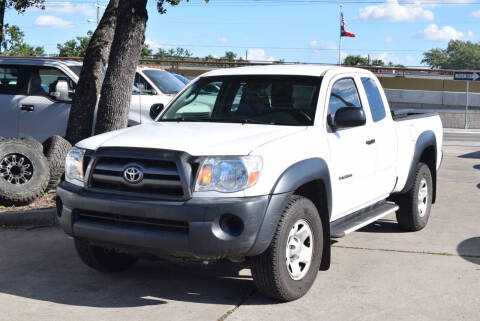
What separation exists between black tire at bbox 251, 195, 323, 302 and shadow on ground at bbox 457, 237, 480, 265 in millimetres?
1972

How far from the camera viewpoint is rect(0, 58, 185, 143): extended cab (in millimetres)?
10938

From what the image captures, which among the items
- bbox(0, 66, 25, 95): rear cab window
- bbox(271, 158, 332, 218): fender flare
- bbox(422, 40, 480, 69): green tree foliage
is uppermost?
bbox(422, 40, 480, 69): green tree foliage

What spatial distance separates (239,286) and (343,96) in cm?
193

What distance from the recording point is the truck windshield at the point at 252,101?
550cm

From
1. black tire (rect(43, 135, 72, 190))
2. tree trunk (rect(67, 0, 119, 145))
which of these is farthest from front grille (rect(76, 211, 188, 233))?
tree trunk (rect(67, 0, 119, 145))

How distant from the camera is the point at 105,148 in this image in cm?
482

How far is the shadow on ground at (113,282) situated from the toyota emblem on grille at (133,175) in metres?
0.72

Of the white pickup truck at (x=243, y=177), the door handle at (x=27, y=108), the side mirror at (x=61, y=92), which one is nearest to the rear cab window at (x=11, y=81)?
the door handle at (x=27, y=108)

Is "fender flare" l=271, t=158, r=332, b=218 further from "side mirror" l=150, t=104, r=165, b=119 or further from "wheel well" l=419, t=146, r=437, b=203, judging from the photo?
"wheel well" l=419, t=146, r=437, b=203

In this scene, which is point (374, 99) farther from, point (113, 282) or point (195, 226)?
point (113, 282)

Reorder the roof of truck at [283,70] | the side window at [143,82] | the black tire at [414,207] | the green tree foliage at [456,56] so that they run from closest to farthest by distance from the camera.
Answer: the roof of truck at [283,70] < the black tire at [414,207] < the side window at [143,82] < the green tree foliage at [456,56]

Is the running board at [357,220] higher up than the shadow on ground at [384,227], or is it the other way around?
the running board at [357,220]

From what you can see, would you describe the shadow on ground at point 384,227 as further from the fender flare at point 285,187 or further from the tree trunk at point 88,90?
the tree trunk at point 88,90

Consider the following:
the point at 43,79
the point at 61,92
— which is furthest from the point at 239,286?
the point at 43,79
